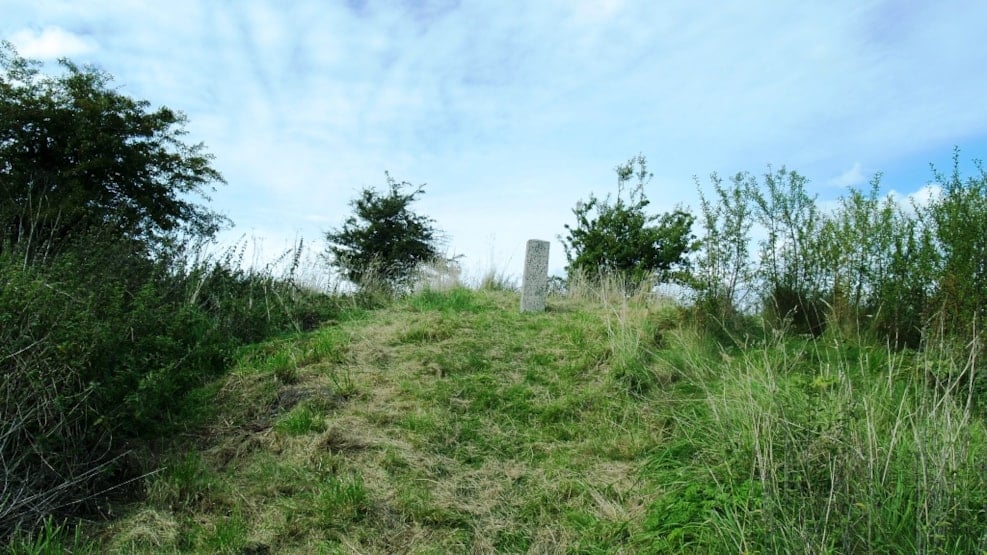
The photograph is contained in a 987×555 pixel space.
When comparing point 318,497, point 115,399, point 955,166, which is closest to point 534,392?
point 318,497

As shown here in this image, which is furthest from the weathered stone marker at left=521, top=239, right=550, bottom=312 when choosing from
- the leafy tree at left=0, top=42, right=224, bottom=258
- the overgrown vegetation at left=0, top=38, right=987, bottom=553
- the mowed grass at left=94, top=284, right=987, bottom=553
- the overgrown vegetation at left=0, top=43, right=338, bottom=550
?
the leafy tree at left=0, top=42, right=224, bottom=258

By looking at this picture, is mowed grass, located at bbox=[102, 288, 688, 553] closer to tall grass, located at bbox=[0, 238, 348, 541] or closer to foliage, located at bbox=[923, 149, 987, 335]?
tall grass, located at bbox=[0, 238, 348, 541]

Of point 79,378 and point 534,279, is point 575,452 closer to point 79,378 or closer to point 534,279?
point 79,378

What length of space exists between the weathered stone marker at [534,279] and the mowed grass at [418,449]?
1.81 metres

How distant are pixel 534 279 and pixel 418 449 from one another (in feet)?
16.4

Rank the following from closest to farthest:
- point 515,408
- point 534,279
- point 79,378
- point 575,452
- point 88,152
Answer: point 79,378, point 575,452, point 515,408, point 534,279, point 88,152

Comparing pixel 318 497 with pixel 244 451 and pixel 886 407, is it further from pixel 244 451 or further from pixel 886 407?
pixel 886 407

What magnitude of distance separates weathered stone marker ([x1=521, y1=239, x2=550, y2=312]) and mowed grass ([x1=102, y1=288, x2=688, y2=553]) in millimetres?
1812

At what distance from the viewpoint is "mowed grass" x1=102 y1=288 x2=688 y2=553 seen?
14.0 feet

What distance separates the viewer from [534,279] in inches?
390

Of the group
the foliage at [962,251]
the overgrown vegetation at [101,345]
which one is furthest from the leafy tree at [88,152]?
the foliage at [962,251]

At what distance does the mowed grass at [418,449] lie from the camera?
4254mm

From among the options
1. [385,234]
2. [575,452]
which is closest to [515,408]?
[575,452]

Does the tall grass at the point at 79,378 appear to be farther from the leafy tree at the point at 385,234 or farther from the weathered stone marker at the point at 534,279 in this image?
the leafy tree at the point at 385,234
